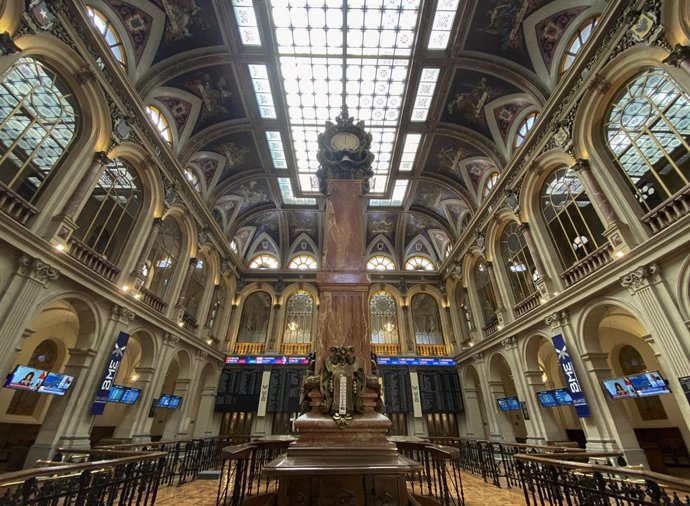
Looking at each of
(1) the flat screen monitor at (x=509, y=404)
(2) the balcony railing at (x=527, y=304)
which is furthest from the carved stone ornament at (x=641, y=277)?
(1) the flat screen monitor at (x=509, y=404)

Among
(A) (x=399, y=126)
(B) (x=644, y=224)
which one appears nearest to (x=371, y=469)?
(B) (x=644, y=224)

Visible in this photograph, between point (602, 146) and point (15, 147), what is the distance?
15.6 meters

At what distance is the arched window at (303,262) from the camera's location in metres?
21.3

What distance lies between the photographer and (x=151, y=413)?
1099cm

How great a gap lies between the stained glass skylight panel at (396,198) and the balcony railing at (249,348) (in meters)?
11.4

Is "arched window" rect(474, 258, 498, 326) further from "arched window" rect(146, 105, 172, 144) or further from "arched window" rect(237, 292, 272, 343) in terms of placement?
"arched window" rect(146, 105, 172, 144)

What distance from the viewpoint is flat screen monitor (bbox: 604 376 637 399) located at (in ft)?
25.1

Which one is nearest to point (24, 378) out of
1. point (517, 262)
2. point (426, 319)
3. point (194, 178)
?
point (194, 178)

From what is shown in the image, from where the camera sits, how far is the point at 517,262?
12891mm

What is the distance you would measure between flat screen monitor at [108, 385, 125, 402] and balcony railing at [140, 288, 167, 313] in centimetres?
283

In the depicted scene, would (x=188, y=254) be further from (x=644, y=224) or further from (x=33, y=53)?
(x=644, y=224)

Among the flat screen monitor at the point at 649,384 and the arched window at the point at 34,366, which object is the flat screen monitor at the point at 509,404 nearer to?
the flat screen monitor at the point at 649,384

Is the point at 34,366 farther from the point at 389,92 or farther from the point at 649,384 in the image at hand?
the point at 649,384

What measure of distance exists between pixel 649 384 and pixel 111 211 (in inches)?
634
